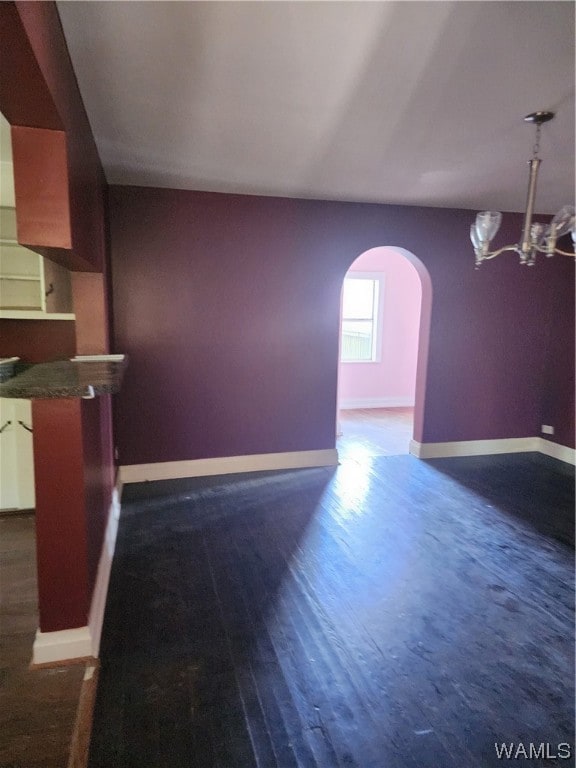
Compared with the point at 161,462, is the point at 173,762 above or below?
below

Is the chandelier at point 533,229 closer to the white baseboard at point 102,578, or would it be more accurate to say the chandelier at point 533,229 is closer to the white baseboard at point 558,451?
the white baseboard at point 102,578

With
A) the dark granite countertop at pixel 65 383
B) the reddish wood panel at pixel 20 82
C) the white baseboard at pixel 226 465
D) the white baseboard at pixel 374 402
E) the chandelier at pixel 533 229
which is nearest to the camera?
the reddish wood panel at pixel 20 82

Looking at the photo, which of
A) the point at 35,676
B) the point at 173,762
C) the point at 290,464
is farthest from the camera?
the point at 290,464

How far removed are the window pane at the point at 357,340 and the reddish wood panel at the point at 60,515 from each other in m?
5.31

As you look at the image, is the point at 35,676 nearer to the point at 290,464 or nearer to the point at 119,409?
the point at 119,409

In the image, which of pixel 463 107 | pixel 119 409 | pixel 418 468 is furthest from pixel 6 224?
pixel 418 468

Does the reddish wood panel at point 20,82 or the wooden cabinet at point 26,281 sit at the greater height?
the reddish wood panel at point 20,82

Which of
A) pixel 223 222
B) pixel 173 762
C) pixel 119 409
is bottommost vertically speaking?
pixel 173 762

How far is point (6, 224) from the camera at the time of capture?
2844 millimetres

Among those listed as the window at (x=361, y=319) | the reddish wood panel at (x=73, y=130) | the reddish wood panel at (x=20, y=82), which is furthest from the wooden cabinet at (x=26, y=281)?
the window at (x=361, y=319)

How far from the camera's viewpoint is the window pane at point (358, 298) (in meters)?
6.61

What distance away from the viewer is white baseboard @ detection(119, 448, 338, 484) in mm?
3807

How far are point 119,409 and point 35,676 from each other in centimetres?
218

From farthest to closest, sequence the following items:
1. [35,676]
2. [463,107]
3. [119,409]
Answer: [119,409] → [463,107] → [35,676]
